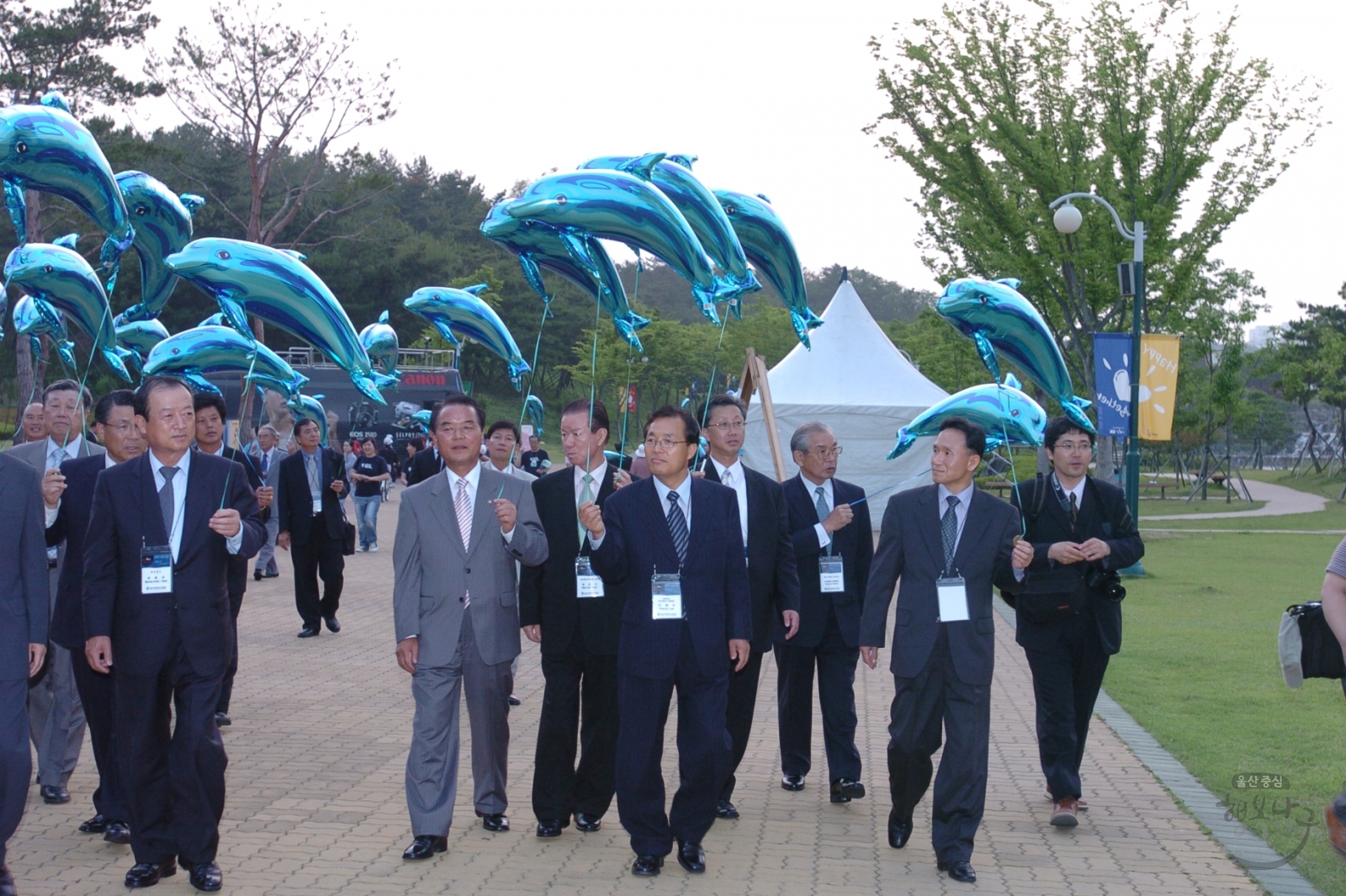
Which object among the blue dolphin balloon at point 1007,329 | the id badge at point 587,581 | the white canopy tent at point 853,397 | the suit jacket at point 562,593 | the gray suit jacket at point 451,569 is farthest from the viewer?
the white canopy tent at point 853,397

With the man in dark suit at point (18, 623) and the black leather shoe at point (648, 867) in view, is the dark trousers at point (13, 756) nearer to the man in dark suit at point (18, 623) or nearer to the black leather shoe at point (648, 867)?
the man in dark suit at point (18, 623)

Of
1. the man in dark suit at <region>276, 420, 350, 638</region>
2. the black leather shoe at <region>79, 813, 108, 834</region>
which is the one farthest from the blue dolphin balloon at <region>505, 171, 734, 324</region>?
the man in dark suit at <region>276, 420, 350, 638</region>

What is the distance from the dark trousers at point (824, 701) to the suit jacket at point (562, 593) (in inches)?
48.1

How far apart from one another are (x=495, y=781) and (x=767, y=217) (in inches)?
144

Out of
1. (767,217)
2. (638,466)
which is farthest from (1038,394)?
(767,217)

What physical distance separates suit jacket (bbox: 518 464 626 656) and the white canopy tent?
55.3 feet

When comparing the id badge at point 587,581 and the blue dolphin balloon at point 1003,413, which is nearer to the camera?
the id badge at point 587,581

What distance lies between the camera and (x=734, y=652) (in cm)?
562

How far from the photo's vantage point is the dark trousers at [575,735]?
5.97m

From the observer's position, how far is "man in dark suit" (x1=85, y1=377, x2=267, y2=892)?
200 inches

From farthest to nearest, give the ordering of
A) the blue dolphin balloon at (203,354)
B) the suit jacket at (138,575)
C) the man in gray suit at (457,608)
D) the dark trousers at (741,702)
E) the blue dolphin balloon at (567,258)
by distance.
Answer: the blue dolphin balloon at (203,354), the dark trousers at (741,702), the blue dolphin balloon at (567,258), the man in gray suit at (457,608), the suit jacket at (138,575)

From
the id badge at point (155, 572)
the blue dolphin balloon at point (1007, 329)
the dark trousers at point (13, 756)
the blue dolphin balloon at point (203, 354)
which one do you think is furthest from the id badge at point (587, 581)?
the blue dolphin balloon at point (203, 354)

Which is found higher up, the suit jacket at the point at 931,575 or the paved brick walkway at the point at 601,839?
the suit jacket at the point at 931,575

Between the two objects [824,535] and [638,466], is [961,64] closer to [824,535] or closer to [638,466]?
[638,466]
